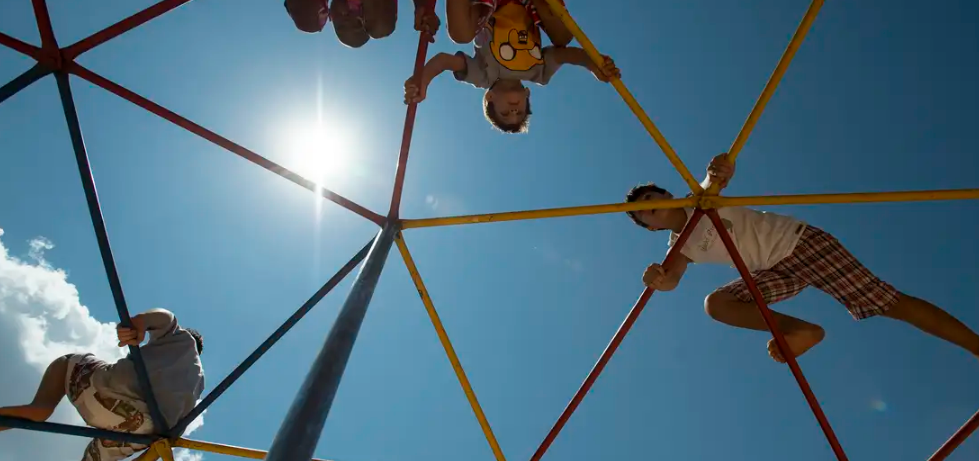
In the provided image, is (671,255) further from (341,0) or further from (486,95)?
→ (341,0)

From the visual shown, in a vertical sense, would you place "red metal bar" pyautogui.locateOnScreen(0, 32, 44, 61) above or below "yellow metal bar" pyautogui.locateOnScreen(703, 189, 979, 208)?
above

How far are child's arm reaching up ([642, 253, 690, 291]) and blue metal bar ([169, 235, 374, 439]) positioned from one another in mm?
2542

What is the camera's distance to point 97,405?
4641 millimetres

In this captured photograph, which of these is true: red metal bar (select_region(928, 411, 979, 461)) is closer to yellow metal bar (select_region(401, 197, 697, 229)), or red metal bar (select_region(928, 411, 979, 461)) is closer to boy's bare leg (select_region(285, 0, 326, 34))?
yellow metal bar (select_region(401, 197, 697, 229))

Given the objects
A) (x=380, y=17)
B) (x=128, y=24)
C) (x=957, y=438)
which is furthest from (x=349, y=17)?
(x=957, y=438)

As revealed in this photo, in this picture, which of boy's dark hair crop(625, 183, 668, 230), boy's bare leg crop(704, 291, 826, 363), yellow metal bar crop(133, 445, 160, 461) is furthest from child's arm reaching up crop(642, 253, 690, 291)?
yellow metal bar crop(133, 445, 160, 461)

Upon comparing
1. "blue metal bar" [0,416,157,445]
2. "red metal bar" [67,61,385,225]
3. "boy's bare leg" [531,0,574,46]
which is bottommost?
"blue metal bar" [0,416,157,445]

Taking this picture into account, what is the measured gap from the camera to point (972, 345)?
4219 millimetres

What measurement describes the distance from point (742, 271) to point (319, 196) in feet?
→ 11.6

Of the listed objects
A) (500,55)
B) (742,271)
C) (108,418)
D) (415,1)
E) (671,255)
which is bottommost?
(108,418)

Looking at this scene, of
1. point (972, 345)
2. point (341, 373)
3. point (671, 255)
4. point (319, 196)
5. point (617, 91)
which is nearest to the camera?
point (341, 373)

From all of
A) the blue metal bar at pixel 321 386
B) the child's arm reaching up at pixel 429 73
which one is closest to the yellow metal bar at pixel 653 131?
the child's arm reaching up at pixel 429 73

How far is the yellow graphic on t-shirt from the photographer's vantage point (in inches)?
219

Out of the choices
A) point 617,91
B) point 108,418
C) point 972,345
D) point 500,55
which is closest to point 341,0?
point 500,55
